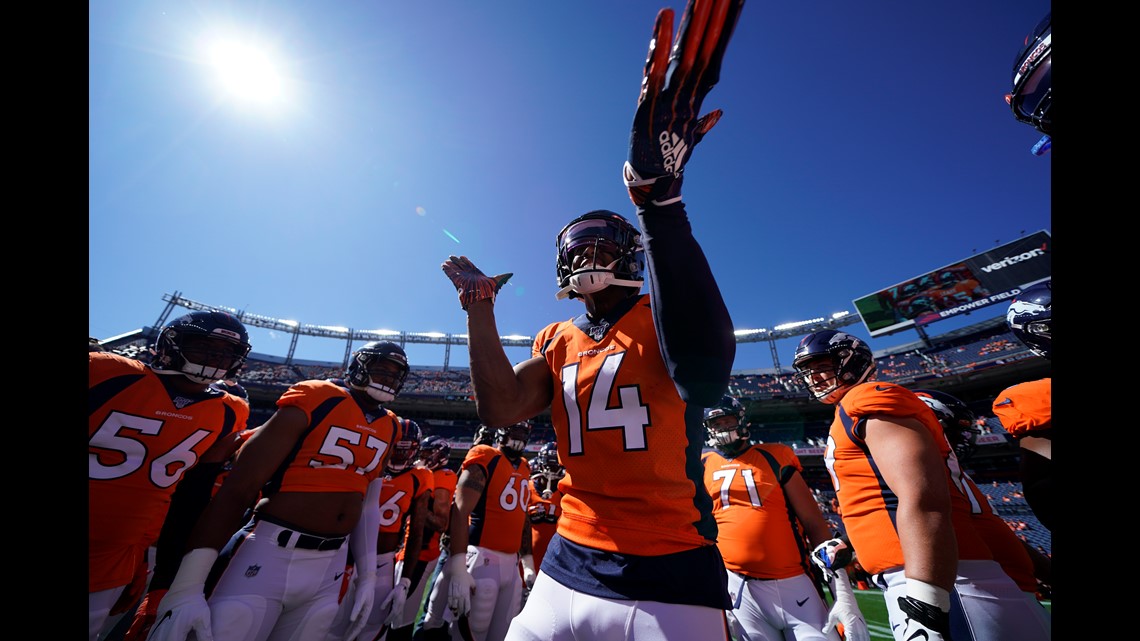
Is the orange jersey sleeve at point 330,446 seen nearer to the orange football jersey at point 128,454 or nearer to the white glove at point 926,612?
the orange football jersey at point 128,454

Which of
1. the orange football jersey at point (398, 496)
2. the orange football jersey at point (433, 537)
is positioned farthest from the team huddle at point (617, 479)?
the orange football jersey at point (433, 537)

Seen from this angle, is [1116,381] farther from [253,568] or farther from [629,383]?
[253,568]

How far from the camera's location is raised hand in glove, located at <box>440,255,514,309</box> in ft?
6.46

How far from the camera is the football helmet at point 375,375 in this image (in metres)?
4.15

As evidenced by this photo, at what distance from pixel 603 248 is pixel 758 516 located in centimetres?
386

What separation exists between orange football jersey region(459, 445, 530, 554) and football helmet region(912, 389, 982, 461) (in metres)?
5.39

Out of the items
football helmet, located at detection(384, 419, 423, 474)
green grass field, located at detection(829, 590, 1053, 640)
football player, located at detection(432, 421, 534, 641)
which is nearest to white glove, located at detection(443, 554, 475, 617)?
football player, located at detection(432, 421, 534, 641)

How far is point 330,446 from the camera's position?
11.6 feet

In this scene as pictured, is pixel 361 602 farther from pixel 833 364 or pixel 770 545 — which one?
pixel 833 364

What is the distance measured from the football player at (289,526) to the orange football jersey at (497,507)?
7.49 feet

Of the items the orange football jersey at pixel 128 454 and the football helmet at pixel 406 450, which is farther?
the football helmet at pixel 406 450

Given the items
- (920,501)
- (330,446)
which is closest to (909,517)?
(920,501)

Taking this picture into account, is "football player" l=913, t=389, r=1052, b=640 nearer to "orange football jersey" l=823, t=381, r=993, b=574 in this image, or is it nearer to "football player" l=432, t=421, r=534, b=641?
"orange football jersey" l=823, t=381, r=993, b=574

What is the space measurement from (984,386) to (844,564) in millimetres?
32515
